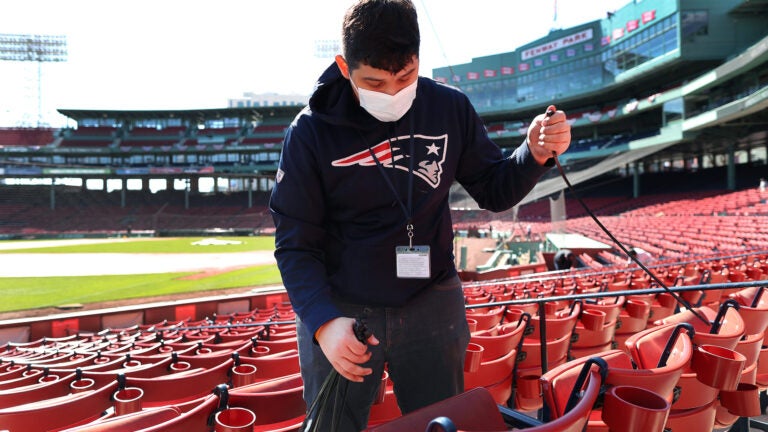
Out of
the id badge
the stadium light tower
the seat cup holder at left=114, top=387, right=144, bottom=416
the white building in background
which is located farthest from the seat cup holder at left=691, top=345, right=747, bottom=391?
the white building in background

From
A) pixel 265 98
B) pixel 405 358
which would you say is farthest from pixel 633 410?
pixel 265 98

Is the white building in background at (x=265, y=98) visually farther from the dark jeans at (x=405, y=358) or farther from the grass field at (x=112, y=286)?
the dark jeans at (x=405, y=358)

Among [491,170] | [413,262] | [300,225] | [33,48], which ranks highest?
[33,48]

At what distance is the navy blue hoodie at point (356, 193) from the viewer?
60.9 inches

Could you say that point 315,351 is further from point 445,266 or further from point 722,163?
point 722,163

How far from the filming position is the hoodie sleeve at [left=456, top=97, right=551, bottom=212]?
1.72 metres

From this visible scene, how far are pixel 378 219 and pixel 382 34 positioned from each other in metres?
0.62

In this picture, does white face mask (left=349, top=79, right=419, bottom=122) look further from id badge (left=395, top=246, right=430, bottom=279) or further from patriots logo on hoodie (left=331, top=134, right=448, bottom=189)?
id badge (left=395, top=246, right=430, bottom=279)

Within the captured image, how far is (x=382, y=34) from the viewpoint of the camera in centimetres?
137

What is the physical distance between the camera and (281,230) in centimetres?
156

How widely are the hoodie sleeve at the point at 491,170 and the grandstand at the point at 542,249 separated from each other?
2.18 ft

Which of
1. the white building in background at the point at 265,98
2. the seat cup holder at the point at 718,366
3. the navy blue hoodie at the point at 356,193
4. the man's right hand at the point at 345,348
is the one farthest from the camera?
the white building in background at the point at 265,98

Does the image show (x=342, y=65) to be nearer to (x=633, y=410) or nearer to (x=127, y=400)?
(x=633, y=410)

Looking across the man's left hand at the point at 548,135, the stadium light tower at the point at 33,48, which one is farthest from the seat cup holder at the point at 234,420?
the stadium light tower at the point at 33,48
